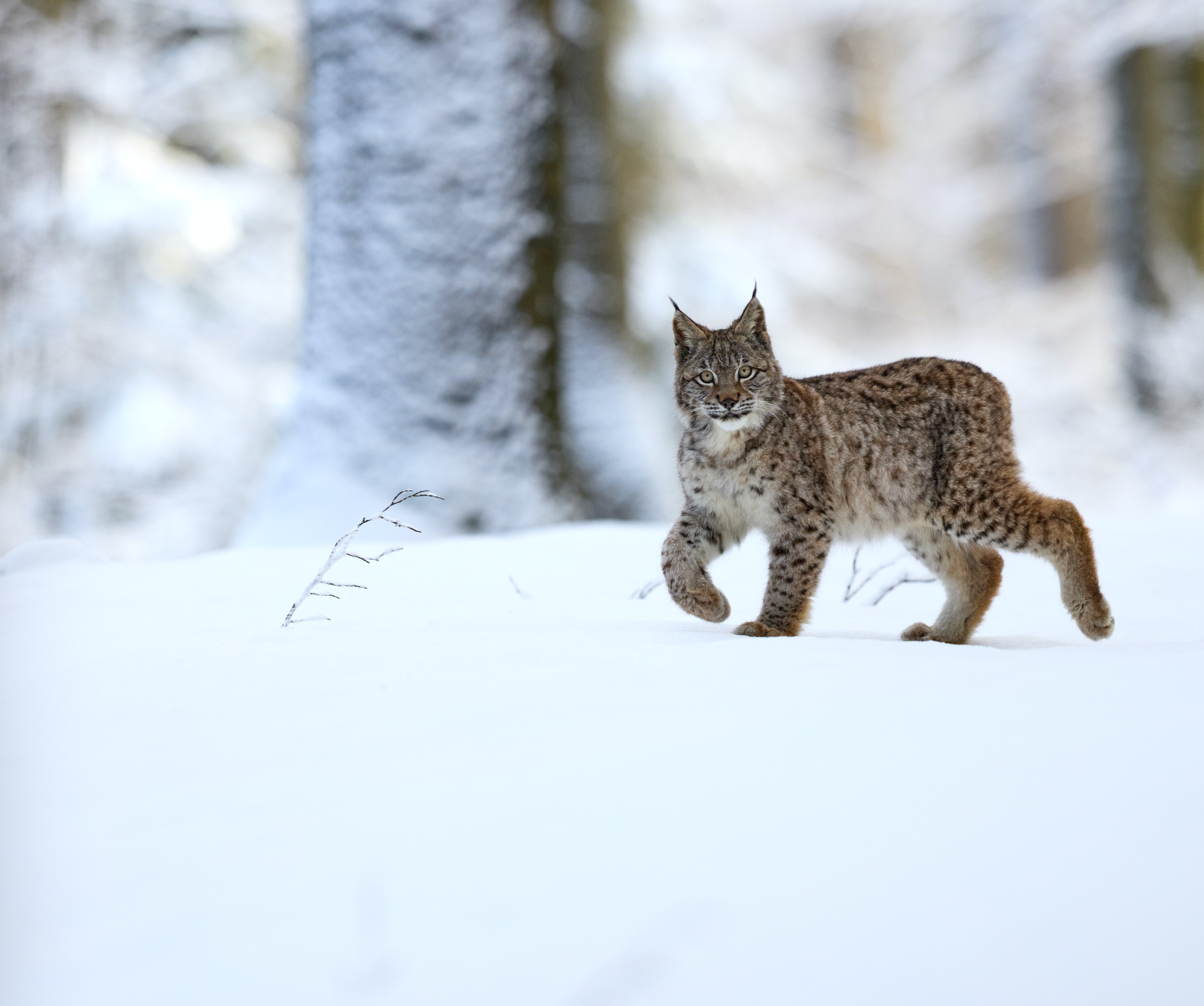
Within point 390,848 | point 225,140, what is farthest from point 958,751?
point 225,140

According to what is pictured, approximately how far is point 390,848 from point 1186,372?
1014cm

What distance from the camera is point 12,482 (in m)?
8.86

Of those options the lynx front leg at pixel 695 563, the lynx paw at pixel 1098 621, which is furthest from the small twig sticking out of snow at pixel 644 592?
the lynx paw at pixel 1098 621

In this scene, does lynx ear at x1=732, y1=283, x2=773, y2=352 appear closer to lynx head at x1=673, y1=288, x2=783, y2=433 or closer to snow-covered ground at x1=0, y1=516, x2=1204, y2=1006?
lynx head at x1=673, y1=288, x2=783, y2=433

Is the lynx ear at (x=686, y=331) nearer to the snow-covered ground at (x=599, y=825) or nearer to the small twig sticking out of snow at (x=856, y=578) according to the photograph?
the small twig sticking out of snow at (x=856, y=578)

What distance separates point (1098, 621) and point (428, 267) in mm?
3458

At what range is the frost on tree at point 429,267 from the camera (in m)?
5.35

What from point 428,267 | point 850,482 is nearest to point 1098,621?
point 850,482

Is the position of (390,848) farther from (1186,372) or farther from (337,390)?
(1186,372)

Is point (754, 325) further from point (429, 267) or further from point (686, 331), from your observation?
point (429, 267)

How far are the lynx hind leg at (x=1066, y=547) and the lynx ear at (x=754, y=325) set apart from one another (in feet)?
2.82

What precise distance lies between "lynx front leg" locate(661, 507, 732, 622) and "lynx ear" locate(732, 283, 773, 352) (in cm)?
56

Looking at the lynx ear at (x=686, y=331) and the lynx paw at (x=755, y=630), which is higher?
the lynx ear at (x=686, y=331)

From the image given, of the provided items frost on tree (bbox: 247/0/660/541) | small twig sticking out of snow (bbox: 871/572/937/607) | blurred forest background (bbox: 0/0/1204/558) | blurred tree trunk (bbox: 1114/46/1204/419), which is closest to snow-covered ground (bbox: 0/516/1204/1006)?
small twig sticking out of snow (bbox: 871/572/937/607)
